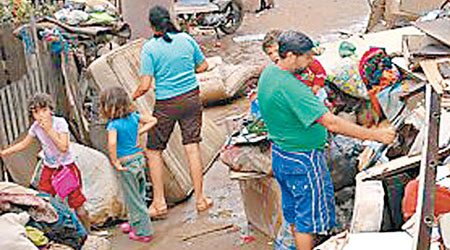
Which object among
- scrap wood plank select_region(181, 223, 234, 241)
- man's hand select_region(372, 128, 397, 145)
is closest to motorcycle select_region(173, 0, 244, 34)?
scrap wood plank select_region(181, 223, 234, 241)

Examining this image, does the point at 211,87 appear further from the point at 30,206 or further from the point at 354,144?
the point at 30,206

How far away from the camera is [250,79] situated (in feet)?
31.0

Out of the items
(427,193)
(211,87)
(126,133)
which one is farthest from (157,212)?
(427,193)

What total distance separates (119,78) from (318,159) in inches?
116

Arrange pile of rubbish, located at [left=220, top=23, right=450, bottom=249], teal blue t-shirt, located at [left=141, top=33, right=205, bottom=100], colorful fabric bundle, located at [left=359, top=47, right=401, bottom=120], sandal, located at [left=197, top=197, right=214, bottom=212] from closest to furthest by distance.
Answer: pile of rubbish, located at [left=220, top=23, right=450, bottom=249]
colorful fabric bundle, located at [left=359, top=47, right=401, bottom=120]
teal blue t-shirt, located at [left=141, top=33, right=205, bottom=100]
sandal, located at [left=197, top=197, right=214, bottom=212]

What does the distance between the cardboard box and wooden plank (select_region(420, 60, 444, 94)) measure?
2.13m

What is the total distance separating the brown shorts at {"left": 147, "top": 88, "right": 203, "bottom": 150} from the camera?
21.0 feet

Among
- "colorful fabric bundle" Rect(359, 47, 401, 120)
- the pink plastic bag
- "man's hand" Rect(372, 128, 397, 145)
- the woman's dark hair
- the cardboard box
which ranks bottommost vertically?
the cardboard box

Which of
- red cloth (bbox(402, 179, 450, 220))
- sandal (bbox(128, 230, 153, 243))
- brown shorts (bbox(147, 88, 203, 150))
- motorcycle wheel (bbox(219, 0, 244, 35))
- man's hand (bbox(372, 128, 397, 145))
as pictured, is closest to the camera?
red cloth (bbox(402, 179, 450, 220))

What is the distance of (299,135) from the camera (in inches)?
193

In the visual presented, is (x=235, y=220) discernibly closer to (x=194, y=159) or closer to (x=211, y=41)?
(x=194, y=159)

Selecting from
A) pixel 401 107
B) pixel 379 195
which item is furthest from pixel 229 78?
pixel 379 195

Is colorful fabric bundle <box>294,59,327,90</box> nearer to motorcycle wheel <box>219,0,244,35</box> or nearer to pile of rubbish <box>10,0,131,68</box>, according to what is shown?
pile of rubbish <box>10,0,131,68</box>

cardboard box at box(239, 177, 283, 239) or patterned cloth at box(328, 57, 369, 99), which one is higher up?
patterned cloth at box(328, 57, 369, 99)
